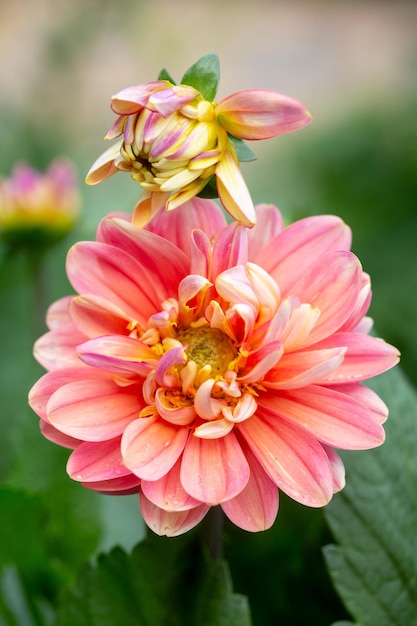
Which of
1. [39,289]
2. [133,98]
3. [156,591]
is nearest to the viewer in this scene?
[133,98]

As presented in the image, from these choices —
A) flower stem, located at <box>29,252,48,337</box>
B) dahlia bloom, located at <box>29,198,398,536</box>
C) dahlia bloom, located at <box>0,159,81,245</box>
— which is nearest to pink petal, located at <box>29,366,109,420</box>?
dahlia bloom, located at <box>29,198,398,536</box>

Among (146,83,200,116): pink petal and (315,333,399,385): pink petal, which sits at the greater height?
(146,83,200,116): pink petal

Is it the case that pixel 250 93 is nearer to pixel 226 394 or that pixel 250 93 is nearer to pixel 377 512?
pixel 226 394

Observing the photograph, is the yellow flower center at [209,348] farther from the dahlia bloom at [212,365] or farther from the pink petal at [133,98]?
the pink petal at [133,98]

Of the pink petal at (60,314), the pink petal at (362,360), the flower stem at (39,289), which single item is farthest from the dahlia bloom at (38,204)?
the pink petal at (362,360)

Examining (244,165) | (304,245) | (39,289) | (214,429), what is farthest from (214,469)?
(244,165)

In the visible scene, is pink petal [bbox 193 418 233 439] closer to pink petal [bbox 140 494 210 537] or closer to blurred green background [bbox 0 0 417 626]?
pink petal [bbox 140 494 210 537]

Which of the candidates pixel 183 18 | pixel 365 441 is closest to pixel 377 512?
pixel 365 441

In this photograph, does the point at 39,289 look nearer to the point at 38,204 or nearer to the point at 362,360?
the point at 38,204
